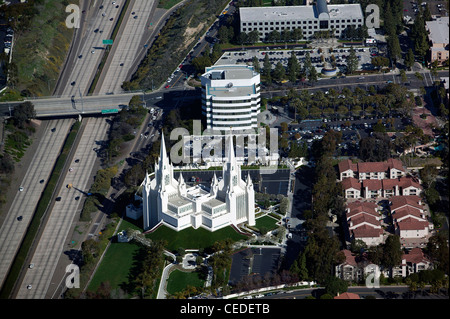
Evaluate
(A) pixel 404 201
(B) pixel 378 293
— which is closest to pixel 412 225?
(A) pixel 404 201

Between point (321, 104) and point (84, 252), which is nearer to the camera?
point (84, 252)

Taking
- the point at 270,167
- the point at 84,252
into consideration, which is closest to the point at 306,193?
the point at 270,167

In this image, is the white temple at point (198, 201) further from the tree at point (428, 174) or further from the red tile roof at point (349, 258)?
the tree at point (428, 174)

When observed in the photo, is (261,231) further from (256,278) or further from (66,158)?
(66,158)

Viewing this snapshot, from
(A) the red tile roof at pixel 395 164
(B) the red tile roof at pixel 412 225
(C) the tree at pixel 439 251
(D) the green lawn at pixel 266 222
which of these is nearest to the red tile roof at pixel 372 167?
(A) the red tile roof at pixel 395 164

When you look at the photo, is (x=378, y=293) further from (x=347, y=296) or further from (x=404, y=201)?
(x=404, y=201)

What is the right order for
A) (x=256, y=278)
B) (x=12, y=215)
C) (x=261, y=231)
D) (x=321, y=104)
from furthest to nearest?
(x=321, y=104), (x=12, y=215), (x=261, y=231), (x=256, y=278)

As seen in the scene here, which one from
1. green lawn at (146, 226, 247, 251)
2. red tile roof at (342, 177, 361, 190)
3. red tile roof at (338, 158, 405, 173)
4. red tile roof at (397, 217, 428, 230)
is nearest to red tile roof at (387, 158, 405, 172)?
red tile roof at (338, 158, 405, 173)
